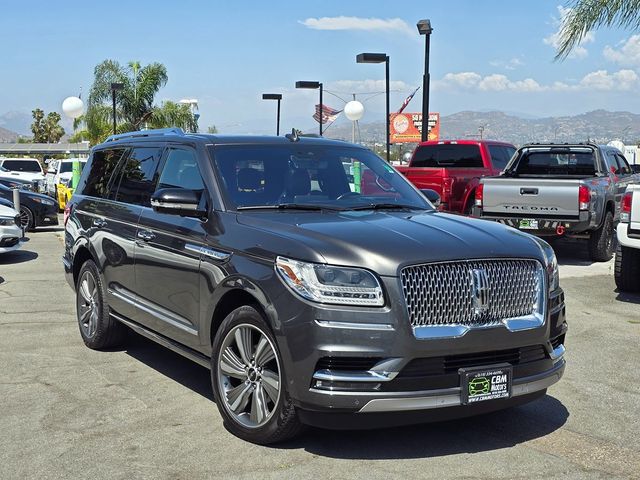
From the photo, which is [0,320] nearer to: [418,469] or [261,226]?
[261,226]

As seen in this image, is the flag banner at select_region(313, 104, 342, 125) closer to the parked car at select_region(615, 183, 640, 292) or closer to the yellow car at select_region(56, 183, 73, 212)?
the yellow car at select_region(56, 183, 73, 212)

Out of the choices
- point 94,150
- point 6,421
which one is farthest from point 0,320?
point 6,421

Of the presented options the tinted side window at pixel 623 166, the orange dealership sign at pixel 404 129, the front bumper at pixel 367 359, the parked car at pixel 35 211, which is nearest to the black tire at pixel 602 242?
the tinted side window at pixel 623 166

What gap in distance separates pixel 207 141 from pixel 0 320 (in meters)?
4.00

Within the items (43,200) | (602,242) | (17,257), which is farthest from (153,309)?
(43,200)

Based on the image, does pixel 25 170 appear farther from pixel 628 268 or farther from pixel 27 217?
pixel 628 268

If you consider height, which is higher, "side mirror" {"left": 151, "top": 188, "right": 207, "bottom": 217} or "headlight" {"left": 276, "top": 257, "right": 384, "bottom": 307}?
"side mirror" {"left": 151, "top": 188, "right": 207, "bottom": 217}

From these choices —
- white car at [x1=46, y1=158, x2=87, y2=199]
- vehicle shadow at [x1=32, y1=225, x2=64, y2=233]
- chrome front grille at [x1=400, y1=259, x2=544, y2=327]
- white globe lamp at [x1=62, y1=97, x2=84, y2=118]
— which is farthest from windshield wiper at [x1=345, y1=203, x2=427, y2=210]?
white globe lamp at [x1=62, y1=97, x2=84, y2=118]

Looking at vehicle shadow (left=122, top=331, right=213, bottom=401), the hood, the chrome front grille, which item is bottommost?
vehicle shadow (left=122, top=331, right=213, bottom=401)

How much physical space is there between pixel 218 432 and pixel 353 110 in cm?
3086

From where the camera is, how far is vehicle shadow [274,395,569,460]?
4613mm

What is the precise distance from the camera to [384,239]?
4473 mm

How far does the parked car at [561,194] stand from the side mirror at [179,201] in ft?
28.8

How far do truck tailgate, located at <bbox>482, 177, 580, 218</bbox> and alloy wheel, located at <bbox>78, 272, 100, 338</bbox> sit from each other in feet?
26.0
